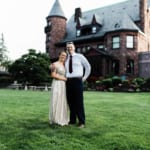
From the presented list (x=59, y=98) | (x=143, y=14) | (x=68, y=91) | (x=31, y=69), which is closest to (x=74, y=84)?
(x=68, y=91)

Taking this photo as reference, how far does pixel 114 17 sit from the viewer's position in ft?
143

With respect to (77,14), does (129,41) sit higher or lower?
lower

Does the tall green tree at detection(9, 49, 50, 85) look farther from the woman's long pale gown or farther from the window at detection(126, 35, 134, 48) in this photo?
the woman's long pale gown

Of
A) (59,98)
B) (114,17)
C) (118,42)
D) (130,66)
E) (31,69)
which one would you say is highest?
(114,17)

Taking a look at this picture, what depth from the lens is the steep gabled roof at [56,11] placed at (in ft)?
159

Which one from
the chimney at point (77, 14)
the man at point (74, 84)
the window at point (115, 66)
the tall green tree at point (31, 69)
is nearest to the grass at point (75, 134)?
the man at point (74, 84)

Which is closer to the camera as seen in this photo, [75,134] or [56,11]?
[75,134]

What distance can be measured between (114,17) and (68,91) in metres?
→ 37.1

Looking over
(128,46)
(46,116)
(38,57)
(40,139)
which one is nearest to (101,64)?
(128,46)

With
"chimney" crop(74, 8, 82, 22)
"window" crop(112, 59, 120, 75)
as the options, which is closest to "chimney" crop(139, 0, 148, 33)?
"window" crop(112, 59, 120, 75)

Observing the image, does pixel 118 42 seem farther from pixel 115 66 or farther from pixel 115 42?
pixel 115 66

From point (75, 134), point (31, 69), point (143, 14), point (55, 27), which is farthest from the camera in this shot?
point (55, 27)

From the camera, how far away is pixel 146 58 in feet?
128

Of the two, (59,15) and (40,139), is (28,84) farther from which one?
(40,139)
